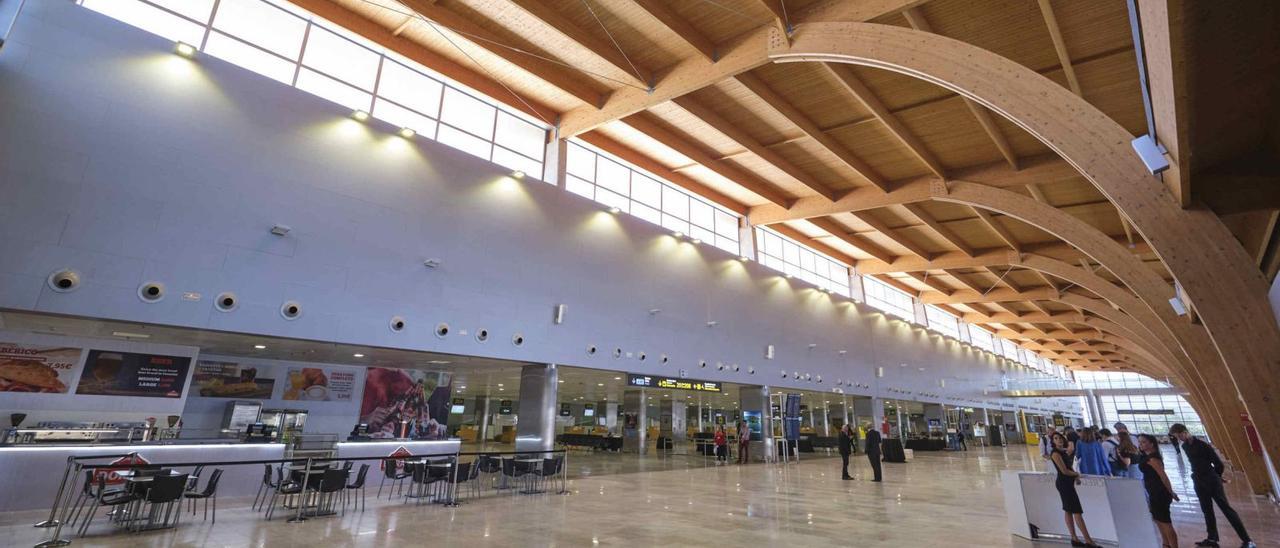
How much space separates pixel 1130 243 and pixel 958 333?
23.8 metres

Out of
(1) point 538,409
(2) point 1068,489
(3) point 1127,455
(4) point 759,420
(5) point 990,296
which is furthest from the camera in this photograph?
(5) point 990,296

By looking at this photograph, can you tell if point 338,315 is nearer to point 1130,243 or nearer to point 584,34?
point 584,34

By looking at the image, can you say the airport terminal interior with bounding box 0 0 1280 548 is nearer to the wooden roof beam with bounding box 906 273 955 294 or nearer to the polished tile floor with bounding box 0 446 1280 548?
the polished tile floor with bounding box 0 446 1280 548

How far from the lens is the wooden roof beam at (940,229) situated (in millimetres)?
20453

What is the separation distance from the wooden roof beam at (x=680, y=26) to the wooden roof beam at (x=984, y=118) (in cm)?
399

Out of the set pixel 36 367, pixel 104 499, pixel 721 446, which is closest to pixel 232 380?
pixel 36 367

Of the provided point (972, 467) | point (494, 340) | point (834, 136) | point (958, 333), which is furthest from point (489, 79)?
point (958, 333)

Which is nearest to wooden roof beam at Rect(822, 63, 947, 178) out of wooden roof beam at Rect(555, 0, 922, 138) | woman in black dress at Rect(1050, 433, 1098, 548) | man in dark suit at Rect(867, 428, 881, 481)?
wooden roof beam at Rect(555, 0, 922, 138)

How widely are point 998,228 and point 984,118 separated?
9.83m

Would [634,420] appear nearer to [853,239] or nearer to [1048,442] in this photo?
[853,239]

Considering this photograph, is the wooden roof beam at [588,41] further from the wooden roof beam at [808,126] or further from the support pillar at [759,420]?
the support pillar at [759,420]

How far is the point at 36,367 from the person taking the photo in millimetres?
10688

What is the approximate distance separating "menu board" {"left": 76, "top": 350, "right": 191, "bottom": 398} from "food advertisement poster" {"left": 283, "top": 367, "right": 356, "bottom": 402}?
2324 mm

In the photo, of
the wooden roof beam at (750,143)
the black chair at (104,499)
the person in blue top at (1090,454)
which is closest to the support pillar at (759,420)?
the wooden roof beam at (750,143)
